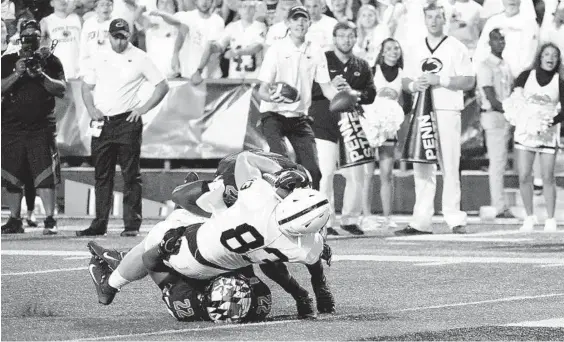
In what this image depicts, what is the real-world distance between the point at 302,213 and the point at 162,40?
12095mm

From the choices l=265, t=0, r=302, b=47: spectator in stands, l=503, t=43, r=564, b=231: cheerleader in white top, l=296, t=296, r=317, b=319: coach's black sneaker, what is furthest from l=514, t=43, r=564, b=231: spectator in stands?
l=296, t=296, r=317, b=319: coach's black sneaker

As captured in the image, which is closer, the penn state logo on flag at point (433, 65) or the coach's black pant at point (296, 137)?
the coach's black pant at point (296, 137)

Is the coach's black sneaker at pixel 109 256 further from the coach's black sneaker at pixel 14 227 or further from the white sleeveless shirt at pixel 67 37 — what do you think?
the white sleeveless shirt at pixel 67 37

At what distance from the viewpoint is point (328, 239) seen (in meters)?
15.5

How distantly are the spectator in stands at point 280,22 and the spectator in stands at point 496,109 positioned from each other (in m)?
2.55

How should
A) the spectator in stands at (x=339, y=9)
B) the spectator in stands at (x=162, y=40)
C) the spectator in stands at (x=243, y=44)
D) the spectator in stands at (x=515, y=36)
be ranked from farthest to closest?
1. the spectator in stands at (x=162, y=40)
2. the spectator in stands at (x=243, y=44)
3. the spectator in stands at (x=339, y=9)
4. the spectator in stands at (x=515, y=36)

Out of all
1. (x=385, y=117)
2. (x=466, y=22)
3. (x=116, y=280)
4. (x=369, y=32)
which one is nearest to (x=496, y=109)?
(x=466, y=22)

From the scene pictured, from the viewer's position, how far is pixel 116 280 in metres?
9.02

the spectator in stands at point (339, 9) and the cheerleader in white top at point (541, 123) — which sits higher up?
the spectator in stands at point (339, 9)

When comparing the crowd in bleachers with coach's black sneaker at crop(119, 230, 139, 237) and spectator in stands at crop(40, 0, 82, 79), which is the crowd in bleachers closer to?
spectator in stands at crop(40, 0, 82, 79)

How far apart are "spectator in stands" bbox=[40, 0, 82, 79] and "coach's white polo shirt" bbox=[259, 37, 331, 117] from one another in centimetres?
548

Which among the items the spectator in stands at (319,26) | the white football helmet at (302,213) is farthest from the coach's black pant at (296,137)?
the white football helmet at (302,213)

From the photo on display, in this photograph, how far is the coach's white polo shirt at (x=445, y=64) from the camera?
16172 mm

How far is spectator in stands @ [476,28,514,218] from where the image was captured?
1814 centimetres
